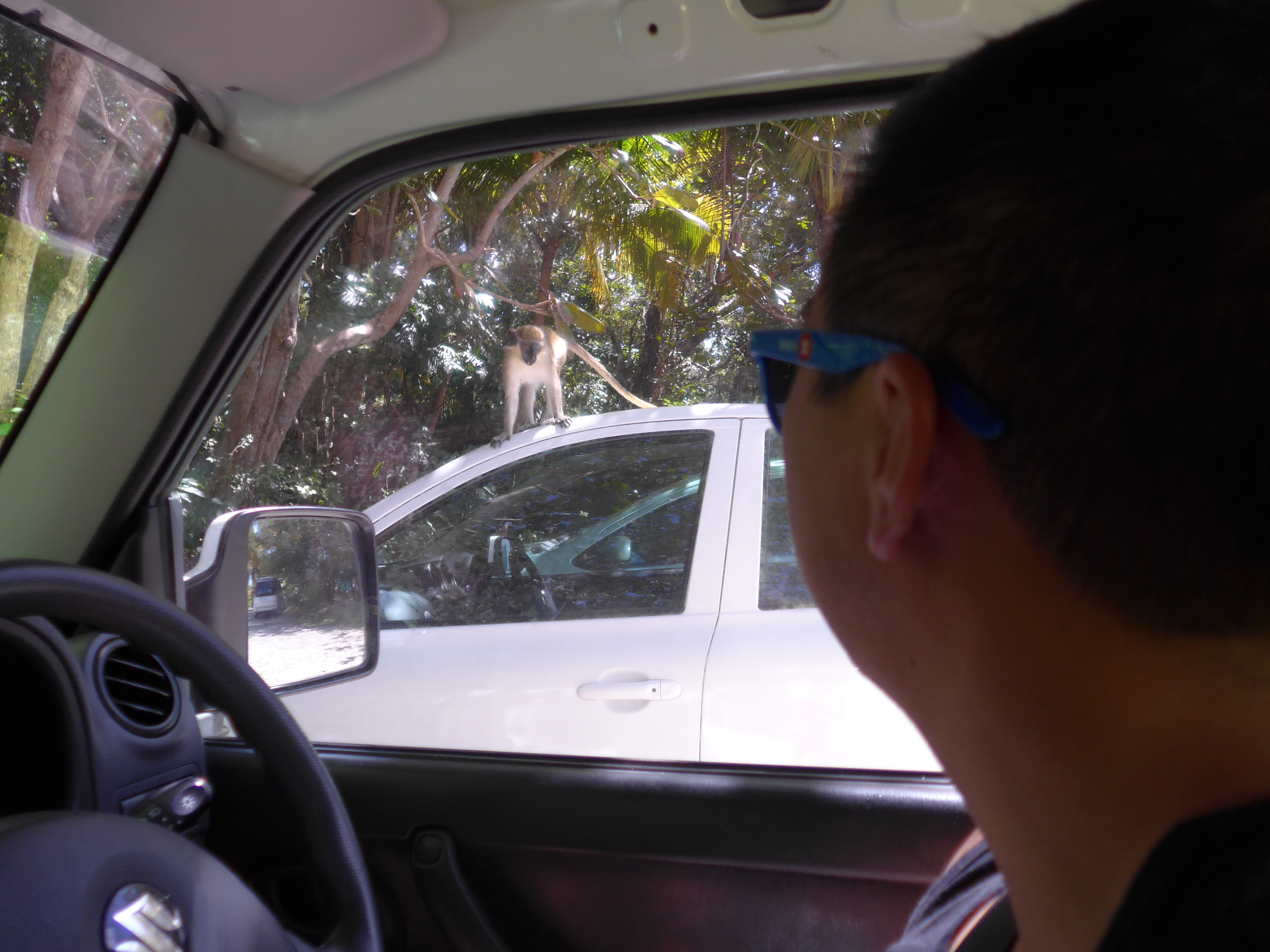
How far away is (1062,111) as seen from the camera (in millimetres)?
604

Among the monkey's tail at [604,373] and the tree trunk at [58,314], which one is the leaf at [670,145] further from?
the tree trunk at [58,314]

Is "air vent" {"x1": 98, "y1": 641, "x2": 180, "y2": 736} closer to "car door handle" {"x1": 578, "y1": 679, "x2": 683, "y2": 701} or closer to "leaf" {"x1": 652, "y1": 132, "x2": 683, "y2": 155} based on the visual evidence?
"car door handle" {"x1": 578, "y1": 679, "x2": 683, "y2": 701}

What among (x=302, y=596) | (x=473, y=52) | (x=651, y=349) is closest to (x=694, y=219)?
(x=651, y=349)

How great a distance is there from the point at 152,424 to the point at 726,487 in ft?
4.11

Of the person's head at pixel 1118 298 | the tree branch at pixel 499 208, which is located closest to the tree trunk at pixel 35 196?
the tree branch at pixel 499 208

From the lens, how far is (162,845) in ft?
3.58

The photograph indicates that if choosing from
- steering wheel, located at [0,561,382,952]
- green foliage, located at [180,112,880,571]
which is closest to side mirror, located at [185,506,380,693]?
green foliage, located at [180,112,880,571]

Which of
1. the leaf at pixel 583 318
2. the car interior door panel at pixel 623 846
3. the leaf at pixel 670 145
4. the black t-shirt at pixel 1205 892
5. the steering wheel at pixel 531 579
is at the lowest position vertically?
the car interior door panel at pixel 623 846

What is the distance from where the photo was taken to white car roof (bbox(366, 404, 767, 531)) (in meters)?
2.35

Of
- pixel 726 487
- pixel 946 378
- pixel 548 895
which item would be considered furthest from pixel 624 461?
pixel 946 378

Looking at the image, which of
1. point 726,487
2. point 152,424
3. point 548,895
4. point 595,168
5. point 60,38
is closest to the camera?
point 60,38

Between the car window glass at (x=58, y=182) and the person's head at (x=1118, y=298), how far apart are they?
4.69ft

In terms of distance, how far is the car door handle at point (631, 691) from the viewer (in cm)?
207

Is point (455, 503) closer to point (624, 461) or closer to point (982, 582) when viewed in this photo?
point (624, 461)
